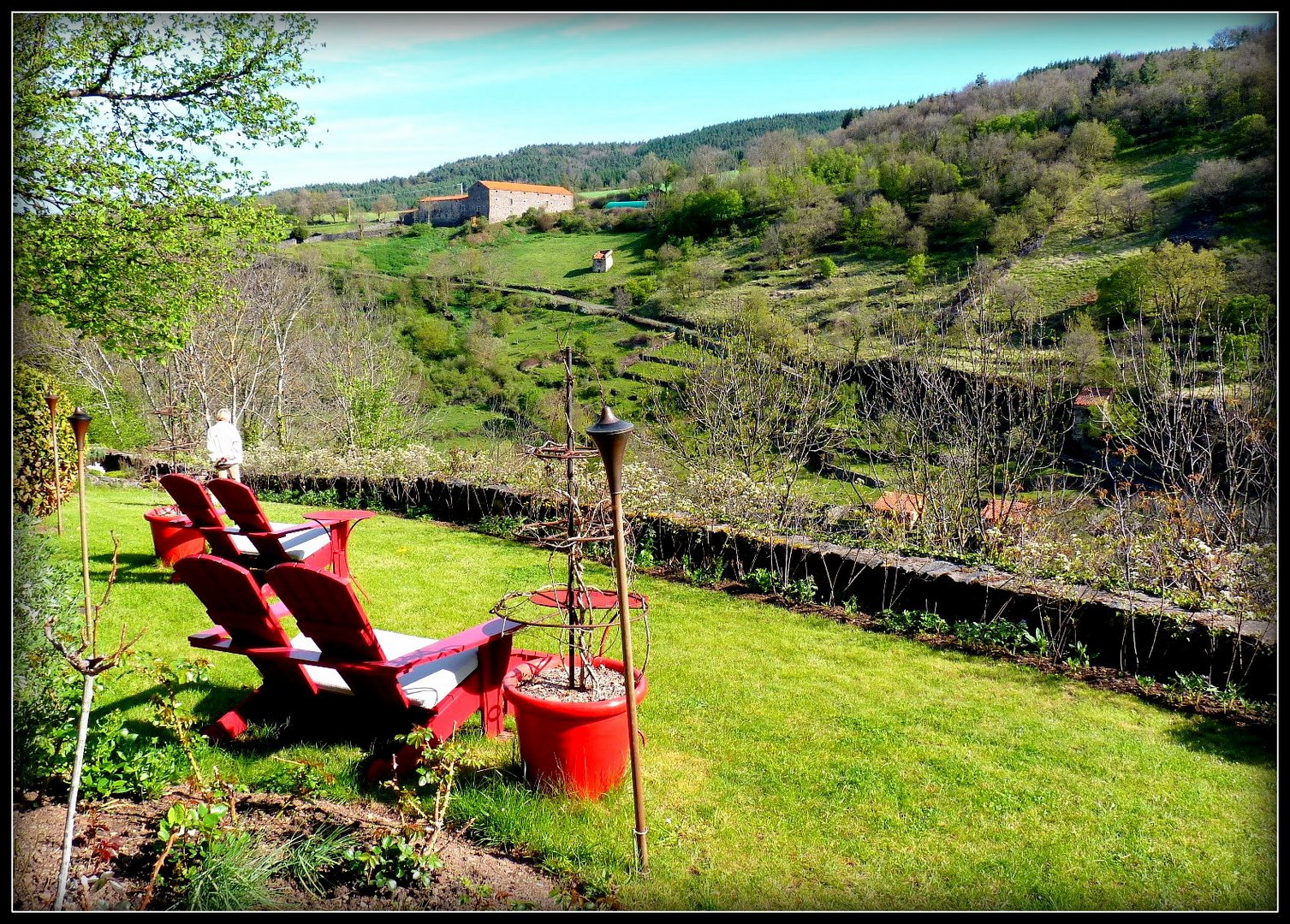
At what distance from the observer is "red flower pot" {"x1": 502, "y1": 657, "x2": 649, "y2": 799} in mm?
2984

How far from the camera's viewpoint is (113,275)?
818 centimetres

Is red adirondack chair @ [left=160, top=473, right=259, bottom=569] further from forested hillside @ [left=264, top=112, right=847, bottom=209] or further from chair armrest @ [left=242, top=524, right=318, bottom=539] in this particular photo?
forested hillside @ [left=264, top=112, right=847, bottom=209]

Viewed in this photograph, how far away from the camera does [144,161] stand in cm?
838

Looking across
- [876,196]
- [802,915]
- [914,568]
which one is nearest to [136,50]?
[914,568]

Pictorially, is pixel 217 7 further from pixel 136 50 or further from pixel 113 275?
pixel 113 275

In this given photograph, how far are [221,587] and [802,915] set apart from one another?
2.64 m

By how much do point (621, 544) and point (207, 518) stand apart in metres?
4.27

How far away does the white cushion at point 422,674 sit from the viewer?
329 centimetres

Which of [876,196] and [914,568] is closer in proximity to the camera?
[914,568]

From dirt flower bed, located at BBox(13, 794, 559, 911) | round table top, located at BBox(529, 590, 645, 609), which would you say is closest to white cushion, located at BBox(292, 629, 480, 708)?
round table top, located at BBox(529, 590, 645, 609)

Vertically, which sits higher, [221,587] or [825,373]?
[825,373]

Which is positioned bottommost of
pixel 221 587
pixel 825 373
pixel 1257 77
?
pixel 221 587

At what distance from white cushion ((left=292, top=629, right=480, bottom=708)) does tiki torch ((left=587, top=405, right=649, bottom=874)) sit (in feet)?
3.59

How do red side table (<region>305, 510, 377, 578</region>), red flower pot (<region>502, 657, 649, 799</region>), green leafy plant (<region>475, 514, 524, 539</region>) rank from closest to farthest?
red flower pot (<region>502, 657, 649, 799</region>)
red side table (<region>305, 510, 377, 578</region>)
green leafy plant (<region>475, 514, 524, 539</region>)
